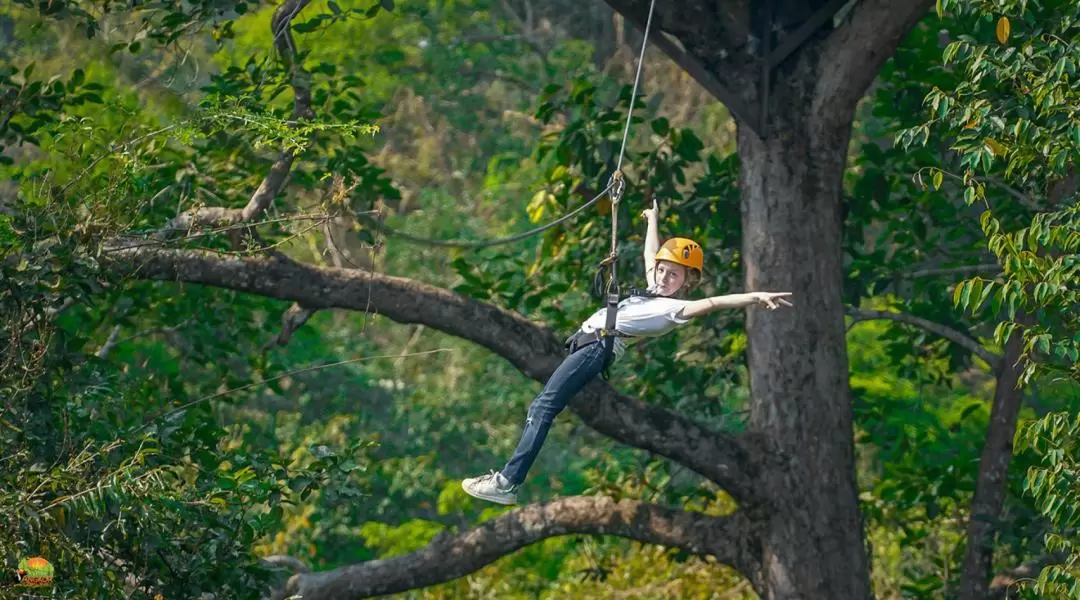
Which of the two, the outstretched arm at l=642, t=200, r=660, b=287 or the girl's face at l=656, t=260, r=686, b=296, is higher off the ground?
the outstretched arm at l=642, t=200, r=660, b=287

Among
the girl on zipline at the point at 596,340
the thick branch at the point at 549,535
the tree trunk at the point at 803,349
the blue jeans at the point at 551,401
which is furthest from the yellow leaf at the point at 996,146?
the thick branch at the point at 549,535

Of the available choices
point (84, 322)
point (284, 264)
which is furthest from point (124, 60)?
point (284, 264)

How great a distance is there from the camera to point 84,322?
11656mm

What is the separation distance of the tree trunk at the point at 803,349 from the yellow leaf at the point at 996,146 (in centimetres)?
191

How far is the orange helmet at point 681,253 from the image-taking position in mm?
6730

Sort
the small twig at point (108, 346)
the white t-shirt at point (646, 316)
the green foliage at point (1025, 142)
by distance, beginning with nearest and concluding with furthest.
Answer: the white t-shirt at point (646, 316) < the green foliage at point (1025, 142) < the small twig at point (108, 346)

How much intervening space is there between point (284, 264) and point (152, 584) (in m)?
2.02

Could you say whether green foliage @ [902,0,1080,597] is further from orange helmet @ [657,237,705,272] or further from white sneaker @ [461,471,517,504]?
white sneaker @ [461,471,517,504]

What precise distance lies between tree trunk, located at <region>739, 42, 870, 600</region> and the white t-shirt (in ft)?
8.61

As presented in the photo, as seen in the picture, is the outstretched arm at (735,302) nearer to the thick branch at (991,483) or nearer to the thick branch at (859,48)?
the thick branch at (859,48)

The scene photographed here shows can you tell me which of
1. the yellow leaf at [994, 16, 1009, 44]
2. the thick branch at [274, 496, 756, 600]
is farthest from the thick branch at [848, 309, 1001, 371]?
the yellow leaf at [994, 16, 1009, 44]

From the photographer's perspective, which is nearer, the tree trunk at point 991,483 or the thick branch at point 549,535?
the thick branch at point 549,535

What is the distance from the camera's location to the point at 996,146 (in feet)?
24.4

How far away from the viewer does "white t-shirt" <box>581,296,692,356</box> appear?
663cm
